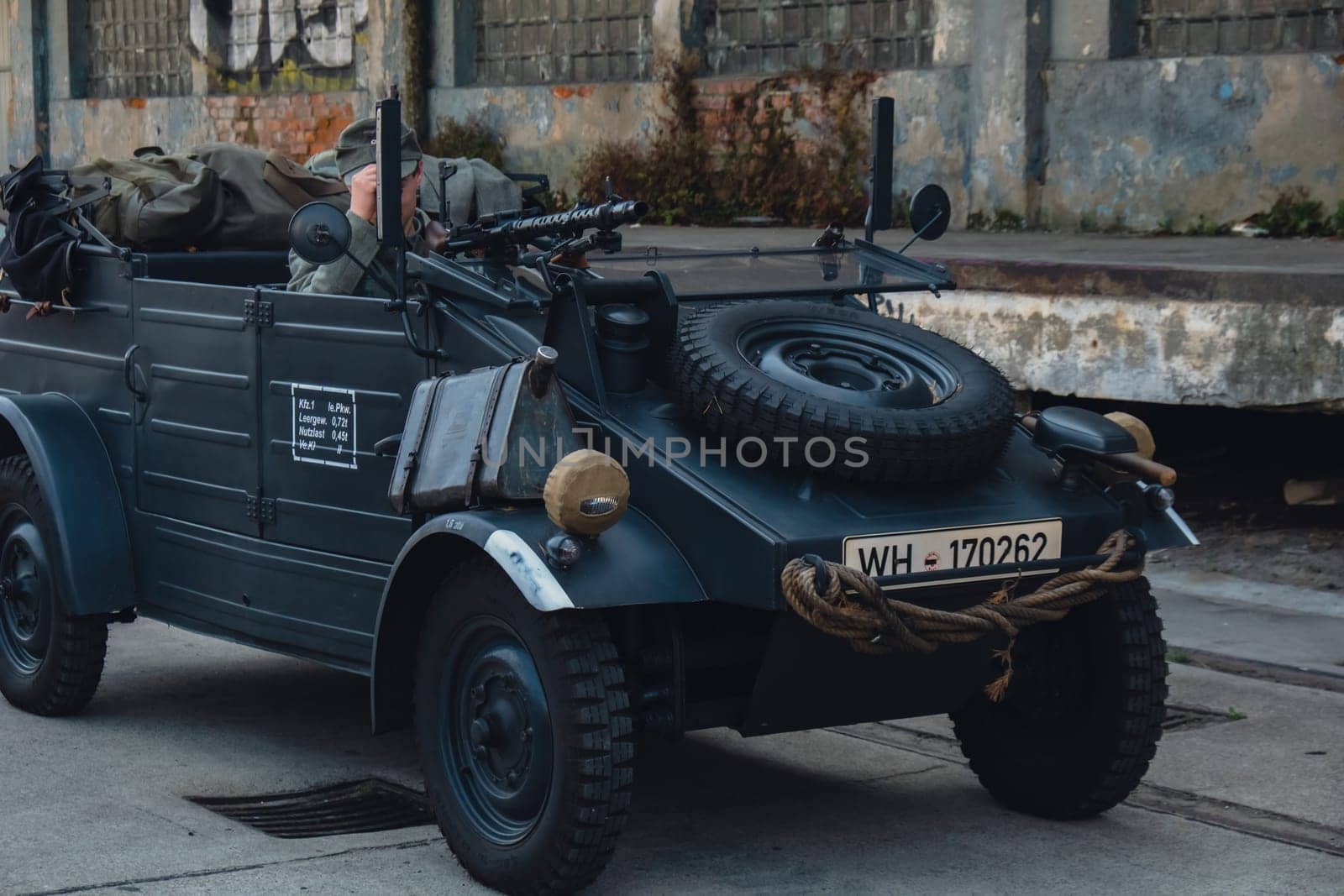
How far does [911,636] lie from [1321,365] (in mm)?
4547

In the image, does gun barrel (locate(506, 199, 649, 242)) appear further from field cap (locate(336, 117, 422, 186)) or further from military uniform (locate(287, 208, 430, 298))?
field cap (locate(336, 117, 422, 186))

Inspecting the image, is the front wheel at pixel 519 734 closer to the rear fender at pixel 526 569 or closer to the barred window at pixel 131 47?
the rear fender at pixel 526 569

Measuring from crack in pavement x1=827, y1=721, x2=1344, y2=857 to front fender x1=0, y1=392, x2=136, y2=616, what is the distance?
2.42 meters

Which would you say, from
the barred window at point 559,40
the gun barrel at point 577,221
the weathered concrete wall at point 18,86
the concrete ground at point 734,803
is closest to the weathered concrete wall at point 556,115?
the barred window at point 559,40

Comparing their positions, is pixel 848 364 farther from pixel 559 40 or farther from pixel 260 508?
→ pixel 559 40

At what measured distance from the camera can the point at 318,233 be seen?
4.42 meters

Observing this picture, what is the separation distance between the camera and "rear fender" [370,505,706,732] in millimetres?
3939

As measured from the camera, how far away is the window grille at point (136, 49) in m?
18.7

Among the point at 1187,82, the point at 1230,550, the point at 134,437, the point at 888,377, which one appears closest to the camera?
the point at 888,377

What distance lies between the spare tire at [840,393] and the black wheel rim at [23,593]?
2.40m

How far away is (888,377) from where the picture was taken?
14.7ft

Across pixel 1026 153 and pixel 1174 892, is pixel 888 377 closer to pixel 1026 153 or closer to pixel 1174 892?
pixel 1174 892

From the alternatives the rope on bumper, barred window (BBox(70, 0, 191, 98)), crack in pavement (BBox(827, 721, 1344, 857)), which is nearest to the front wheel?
the rope on bumper

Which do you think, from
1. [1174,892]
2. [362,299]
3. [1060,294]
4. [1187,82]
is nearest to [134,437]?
[362,299]
